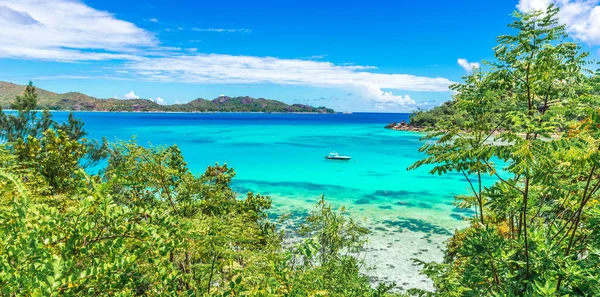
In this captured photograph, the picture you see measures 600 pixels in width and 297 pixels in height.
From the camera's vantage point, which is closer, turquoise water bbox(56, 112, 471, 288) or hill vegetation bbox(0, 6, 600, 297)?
hill vegetation bbox(0, 6, 600, 297)

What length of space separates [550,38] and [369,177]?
38.5 m

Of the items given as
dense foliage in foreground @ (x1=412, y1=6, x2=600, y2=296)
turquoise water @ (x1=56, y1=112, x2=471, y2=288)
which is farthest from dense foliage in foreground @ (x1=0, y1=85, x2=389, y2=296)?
turquoise water @ (x1=56, y1=112, x2=471, y2=288)

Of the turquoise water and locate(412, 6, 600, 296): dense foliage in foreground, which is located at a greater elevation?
locate(412, 6, 600, 296): dense foliage in foreground

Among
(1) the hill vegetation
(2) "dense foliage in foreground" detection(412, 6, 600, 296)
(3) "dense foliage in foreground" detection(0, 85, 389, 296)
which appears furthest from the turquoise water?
(2) "dense foliage in foreground" detection(412, 6, 600, 296)

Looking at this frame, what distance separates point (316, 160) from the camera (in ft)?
173

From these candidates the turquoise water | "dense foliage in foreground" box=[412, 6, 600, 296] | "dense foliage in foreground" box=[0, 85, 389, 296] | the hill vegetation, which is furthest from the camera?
the turquoise water

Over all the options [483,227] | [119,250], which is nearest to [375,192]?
[483,227]

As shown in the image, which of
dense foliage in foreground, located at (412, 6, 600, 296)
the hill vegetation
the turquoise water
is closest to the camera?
the hill vegetation

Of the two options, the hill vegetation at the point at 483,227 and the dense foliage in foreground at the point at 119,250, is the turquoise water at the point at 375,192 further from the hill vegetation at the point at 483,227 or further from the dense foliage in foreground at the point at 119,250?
the hill vegetation at the point at 483,227

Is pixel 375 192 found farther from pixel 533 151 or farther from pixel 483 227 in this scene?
pixel 533 151

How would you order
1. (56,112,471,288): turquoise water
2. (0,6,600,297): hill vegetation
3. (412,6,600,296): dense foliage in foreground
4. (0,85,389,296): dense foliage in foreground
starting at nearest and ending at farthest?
(0,85,389,296): dense foliage in foreground
(0,6,600,297): hill vegetation
(412,6,600,296): dense foliage in foreground
(56,112,471,288): turquoise water

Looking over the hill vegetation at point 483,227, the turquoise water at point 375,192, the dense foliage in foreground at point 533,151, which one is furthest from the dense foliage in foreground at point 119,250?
the turquoise water at point 375,192

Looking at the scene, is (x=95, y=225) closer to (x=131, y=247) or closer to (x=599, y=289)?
(x=131, y=247)

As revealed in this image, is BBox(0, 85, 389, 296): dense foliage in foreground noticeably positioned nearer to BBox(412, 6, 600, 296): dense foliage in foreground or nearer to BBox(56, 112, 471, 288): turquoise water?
BBox(412, 6, 600, 296): dense foliage in foreground
